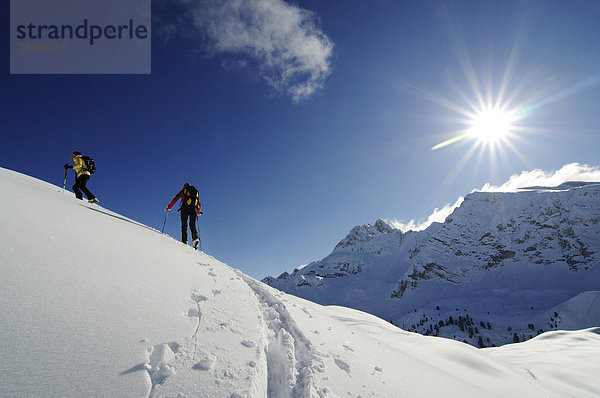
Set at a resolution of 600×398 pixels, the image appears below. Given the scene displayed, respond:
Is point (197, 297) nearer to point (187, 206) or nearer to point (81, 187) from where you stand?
point (187, 206)

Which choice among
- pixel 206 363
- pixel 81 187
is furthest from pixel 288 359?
pixel 81 187

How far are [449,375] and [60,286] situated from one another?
7.79 m

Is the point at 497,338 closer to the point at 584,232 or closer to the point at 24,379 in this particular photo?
the point at 584,232

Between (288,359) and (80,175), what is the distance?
1332 cm

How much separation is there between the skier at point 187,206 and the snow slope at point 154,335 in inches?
250

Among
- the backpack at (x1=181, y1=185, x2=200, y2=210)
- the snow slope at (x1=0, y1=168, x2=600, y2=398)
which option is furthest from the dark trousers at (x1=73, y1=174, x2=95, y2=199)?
the snow slope at (x1=0, y1=168, x2=600, y2=398)

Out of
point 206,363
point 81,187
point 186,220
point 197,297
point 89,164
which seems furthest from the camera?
point 186,220

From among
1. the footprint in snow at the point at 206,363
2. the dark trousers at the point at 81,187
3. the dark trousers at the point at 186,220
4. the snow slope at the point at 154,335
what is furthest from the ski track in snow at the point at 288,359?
the dark trousers at the point at 81,187

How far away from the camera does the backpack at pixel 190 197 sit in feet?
44.1

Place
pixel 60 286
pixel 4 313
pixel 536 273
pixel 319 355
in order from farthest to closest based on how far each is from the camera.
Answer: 1. pixel 536 273
2. pixel 319 355
3. pixel 60 286
4. pixel 4 313

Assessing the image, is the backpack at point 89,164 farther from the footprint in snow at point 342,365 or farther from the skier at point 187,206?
the footprint in snow at point 342,365

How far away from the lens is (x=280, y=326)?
552 cm

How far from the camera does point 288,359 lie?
4.40 meters

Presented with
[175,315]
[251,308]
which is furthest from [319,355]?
[175,315]
